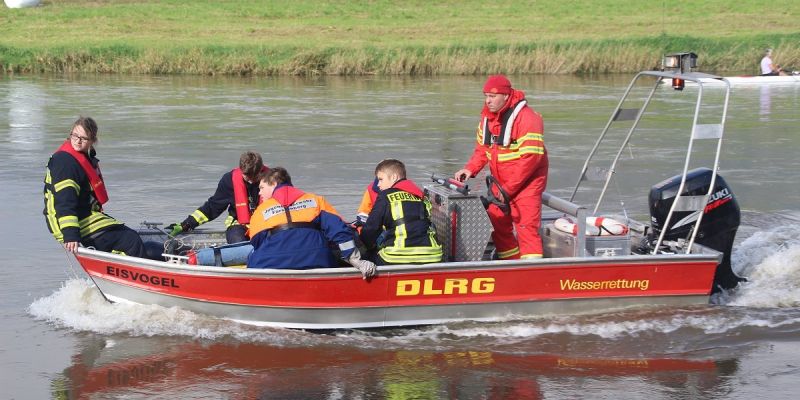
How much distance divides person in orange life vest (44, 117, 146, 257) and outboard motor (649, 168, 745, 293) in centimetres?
401

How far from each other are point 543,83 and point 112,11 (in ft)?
83.7

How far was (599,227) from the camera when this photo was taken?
313 inches

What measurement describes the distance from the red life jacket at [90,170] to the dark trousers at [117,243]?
26cm

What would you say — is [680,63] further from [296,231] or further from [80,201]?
[80,201]

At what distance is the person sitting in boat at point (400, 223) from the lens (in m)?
7.18

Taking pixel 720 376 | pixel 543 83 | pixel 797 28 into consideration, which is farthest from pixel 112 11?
pixel 720 376

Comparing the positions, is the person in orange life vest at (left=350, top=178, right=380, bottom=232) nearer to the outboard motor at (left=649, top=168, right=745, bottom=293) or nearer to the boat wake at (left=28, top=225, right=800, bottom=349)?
the boat wake at (left=28, top=225, right=800, bottom=349)

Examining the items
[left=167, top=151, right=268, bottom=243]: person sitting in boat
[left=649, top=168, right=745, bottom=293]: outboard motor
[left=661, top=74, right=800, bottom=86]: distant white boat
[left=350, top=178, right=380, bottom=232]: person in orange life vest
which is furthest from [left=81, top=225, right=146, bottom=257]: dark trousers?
[left=661, top=74, right=800, bottom=86]: distant white boat

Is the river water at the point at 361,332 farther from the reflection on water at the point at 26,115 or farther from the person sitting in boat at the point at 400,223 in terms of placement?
the person sitting in boat at the point at 400,223

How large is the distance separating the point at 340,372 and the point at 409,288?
0.91 meters

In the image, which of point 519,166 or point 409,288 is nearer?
point 409,288

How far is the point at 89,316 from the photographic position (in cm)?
771

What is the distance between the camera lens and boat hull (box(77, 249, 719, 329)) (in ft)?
23.6

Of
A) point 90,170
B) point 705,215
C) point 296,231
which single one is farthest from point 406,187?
point 705,215
